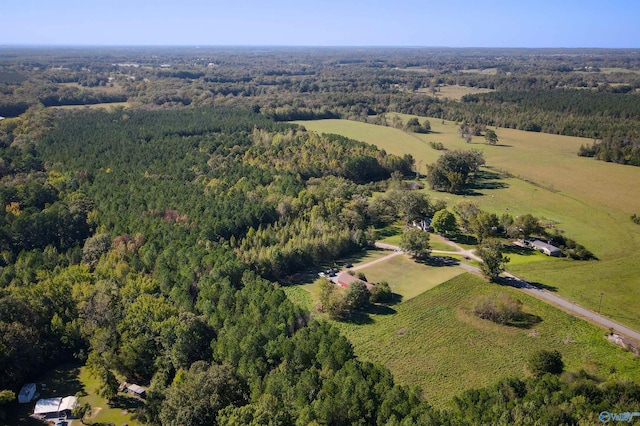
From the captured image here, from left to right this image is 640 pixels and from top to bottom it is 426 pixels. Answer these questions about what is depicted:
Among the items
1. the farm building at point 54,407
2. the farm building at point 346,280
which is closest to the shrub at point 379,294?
the farm building at point 346,280

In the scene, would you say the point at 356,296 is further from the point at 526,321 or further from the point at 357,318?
the point at 526,321

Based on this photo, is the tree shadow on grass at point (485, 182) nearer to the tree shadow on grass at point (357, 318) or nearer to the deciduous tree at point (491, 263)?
the deciduous tree at point (491, 263)

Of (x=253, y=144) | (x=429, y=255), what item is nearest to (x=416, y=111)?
(x=253, y=144)

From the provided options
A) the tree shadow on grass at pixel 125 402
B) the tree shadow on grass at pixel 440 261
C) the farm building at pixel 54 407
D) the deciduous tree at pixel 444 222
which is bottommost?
the tree shadow on grass at pixel 125 402

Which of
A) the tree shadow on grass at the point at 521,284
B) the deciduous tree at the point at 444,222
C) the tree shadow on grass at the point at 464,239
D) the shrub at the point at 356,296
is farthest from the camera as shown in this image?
the deciduous tree at the point at 444,222

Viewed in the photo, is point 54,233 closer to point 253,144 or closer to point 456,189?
point 253,144

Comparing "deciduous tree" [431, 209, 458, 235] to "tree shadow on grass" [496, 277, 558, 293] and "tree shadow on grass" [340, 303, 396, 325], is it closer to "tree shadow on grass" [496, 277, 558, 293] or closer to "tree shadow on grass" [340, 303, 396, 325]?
"tree shadow on grass" [496, 277, 558, 293]

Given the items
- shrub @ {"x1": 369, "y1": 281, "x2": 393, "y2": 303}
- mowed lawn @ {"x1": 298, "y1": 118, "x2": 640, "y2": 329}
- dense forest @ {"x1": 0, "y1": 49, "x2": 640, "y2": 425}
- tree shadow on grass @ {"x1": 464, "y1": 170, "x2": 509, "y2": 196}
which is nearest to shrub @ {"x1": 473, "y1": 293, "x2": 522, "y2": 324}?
mowed lawn @ {"x1": 298, "y1": 118, "x2": 640, "y2": 329}
